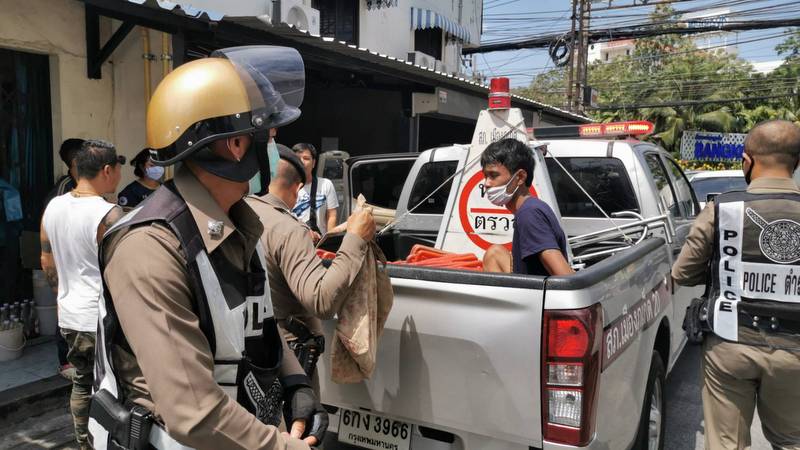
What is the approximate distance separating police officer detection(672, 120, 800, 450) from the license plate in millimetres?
1440

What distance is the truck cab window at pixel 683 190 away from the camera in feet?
15.9

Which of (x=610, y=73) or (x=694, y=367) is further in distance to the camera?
(x=610, y=73)

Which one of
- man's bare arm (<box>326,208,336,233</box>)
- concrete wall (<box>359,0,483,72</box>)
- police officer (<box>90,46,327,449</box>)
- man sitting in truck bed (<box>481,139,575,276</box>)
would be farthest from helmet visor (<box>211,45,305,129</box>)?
concrete wall (<box>359,0,483,72</box>)

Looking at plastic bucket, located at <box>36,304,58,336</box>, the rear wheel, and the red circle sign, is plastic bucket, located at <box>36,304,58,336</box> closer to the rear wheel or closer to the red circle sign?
the red circle sign

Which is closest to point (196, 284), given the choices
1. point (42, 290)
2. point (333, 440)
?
point (333, 440)

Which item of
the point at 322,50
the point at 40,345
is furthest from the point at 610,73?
the point at 40,345

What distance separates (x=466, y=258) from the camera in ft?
10.6

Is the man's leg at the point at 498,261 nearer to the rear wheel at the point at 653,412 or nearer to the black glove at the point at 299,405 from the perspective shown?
the rear wheel at the point at 653,412

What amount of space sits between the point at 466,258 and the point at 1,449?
3083 mm

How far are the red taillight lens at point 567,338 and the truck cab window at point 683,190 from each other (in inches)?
127

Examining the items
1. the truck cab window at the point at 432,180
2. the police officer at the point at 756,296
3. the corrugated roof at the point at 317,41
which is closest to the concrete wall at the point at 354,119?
the corrugated roof at the point at 317,41

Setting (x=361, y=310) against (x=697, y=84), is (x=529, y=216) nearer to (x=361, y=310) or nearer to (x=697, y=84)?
(x=361, y=310)

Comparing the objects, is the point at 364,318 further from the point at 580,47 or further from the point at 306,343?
the point at 580,47

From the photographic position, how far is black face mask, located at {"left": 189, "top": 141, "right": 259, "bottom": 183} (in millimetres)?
1430
